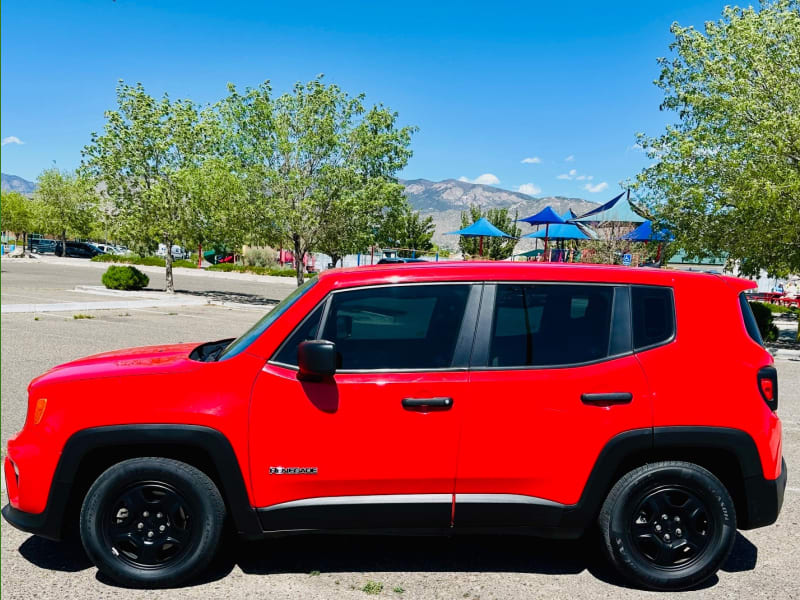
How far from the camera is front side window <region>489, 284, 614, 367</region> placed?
3.58 metres

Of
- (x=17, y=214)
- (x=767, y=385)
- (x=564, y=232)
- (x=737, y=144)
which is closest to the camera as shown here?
(x=767, y=385)

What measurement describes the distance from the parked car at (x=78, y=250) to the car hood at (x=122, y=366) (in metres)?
64.7

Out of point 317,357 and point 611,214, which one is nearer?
point 317,357

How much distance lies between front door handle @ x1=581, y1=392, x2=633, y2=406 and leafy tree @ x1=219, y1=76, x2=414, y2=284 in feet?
67.6

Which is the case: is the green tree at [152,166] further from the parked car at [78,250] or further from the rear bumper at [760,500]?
the parked car at [78,250]

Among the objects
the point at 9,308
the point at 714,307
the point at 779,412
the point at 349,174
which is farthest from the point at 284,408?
the point at 349,174

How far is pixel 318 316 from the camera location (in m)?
3.59

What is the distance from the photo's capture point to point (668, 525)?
361 cm

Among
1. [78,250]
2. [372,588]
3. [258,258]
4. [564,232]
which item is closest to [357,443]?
[372,588]

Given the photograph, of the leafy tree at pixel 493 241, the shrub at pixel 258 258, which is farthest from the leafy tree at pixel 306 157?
the leafy tree at pixel 493 241

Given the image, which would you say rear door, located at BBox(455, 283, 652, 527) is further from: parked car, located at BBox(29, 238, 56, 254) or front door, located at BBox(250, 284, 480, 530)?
parked car, located at BBox(29, 238, 56, 254)

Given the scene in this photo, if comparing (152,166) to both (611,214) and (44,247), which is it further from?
(44,247)

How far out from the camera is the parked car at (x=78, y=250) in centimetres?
6262

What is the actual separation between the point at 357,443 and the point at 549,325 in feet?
4.01
